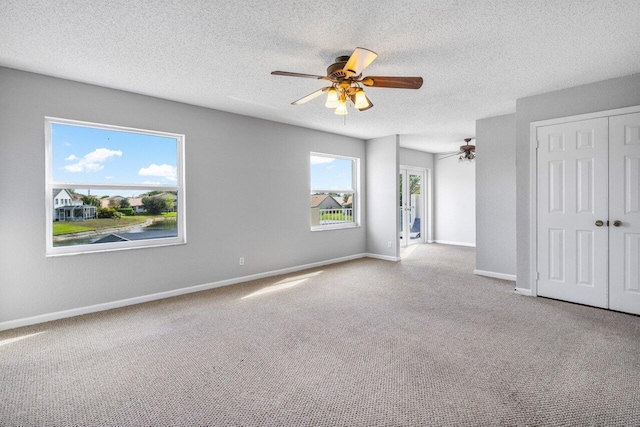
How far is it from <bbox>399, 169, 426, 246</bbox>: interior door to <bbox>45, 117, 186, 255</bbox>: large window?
217 inches

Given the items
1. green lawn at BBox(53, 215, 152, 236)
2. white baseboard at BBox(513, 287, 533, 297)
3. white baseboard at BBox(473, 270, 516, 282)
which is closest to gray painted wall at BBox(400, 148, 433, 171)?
white baseboard at BBox(473, 270, 516, 282)

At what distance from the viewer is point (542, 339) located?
2.71 metres

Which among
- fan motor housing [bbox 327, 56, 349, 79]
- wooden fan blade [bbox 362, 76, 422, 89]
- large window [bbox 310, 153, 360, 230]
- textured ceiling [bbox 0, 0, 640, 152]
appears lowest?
large window [bbox 310, 153, 360, 230]

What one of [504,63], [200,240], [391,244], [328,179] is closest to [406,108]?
[504,63]

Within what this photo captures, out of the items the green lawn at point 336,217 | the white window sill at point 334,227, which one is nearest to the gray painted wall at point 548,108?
the white window sill at point 334,227

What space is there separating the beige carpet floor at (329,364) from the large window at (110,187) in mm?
869

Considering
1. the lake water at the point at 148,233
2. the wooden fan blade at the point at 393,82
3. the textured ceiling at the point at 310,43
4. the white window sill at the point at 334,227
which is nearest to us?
the textured ceiling at the point at 310,43

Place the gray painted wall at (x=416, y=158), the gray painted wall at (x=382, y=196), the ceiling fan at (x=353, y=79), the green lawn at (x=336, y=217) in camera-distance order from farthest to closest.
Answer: the gray painted wall at (x=416, y=158) < the gray painted wall at (x=382, y=196) < the green lawn at (x=336, y=217) < the ceiling fan at (x=353, y=79)

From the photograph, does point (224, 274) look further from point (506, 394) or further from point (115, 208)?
point (506, 394)

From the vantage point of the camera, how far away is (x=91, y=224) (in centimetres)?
354

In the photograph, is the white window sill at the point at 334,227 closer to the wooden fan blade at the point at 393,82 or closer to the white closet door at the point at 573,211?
the white closet door at the point at 573,211

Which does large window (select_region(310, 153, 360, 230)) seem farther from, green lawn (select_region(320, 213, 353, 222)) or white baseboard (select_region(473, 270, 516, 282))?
white baseboard (select_region(473, 270, 516, 282))

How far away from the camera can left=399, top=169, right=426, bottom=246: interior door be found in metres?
8.04

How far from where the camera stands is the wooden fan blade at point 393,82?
8.41 ft
